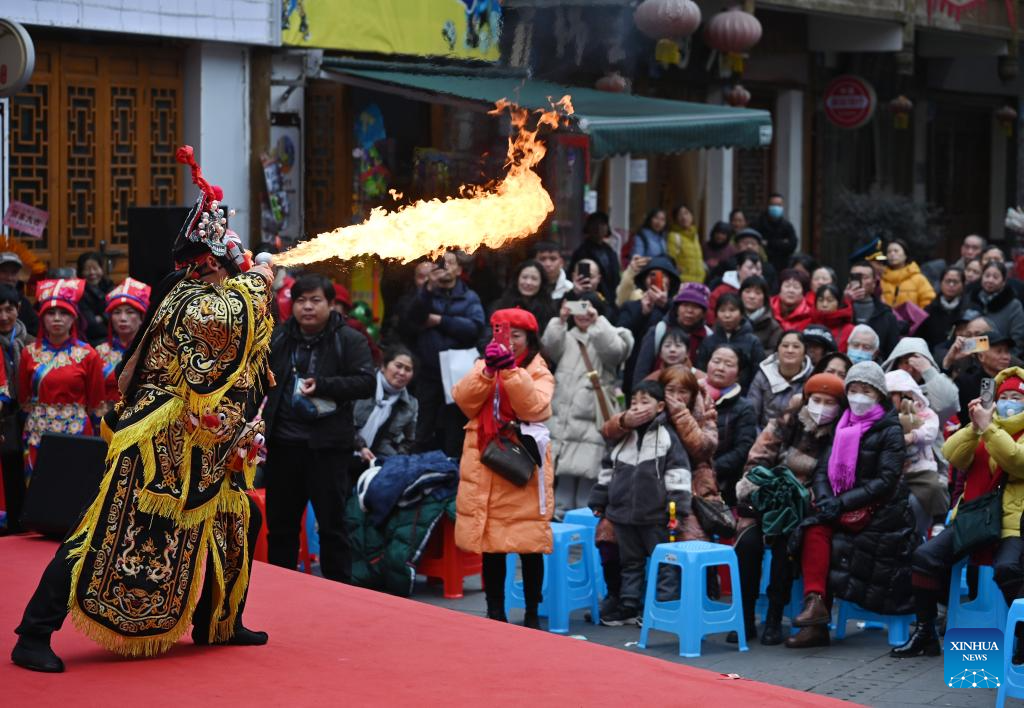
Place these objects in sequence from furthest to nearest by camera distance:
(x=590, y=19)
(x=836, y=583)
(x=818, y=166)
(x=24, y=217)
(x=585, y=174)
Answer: (x=818, y=166) < (x=585, y=174) < (x=590, y=19) < (x=24, y=217) < (x=836, y=583)

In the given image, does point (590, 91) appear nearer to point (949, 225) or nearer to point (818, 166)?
point (818, 166)

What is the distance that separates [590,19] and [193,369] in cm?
924

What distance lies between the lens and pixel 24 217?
461 inches

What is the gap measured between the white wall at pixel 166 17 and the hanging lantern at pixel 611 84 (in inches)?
127

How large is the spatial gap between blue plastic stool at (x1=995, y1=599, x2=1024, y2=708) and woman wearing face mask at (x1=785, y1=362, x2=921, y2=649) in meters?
1.20

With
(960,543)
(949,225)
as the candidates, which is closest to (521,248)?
(960,543)

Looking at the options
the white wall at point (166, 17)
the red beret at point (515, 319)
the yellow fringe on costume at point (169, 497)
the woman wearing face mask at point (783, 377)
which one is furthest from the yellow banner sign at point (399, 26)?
the yellow fringe on costume at point (169, 497)

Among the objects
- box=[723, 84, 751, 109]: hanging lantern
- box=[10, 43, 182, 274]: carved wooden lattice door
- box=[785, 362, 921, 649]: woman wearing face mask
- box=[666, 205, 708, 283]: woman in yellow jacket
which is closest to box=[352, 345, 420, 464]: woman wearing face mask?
box=[785, 362, 921, 649]: woman wearing face mask

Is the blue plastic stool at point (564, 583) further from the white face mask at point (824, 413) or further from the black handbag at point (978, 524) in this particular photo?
the black handbag at point (978, 524)

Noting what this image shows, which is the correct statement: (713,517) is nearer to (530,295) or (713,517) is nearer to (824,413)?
(824,413)

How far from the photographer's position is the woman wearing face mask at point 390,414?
9391 millimetres

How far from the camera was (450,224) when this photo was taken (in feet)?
24.9

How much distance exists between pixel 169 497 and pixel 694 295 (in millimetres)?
5213

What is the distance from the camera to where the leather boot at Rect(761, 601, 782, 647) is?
7.87 meters
